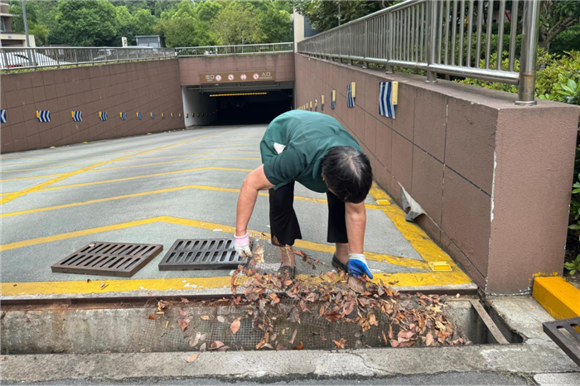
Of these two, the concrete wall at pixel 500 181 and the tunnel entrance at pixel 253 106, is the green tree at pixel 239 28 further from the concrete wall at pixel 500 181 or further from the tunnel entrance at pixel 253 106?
the concrete wall at pixel 500 181

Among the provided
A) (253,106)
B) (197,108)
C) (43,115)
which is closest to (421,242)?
(43,115)

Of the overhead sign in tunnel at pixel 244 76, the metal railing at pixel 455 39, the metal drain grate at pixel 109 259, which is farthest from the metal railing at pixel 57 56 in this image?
the metal drain grate at pixel 109 259

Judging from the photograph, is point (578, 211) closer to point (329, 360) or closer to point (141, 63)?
point (329, 360)

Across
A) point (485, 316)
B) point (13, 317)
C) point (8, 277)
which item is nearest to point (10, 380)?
point (13, 317)

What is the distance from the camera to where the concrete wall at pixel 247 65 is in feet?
101

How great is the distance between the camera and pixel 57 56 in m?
15.8

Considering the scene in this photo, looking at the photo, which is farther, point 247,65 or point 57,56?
point 247,65

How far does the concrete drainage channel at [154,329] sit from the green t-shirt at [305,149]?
926mm

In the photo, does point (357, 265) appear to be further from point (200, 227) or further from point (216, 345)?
point (200, 227)

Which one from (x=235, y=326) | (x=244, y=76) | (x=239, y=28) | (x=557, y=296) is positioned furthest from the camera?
(x=239, y=28)

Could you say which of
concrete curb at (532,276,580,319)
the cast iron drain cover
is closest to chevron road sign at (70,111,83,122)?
concrete curb at (532,276,580,319)

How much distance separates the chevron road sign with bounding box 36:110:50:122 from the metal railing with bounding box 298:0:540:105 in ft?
35.0

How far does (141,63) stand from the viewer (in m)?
23.2

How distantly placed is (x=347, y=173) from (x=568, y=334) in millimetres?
1481
